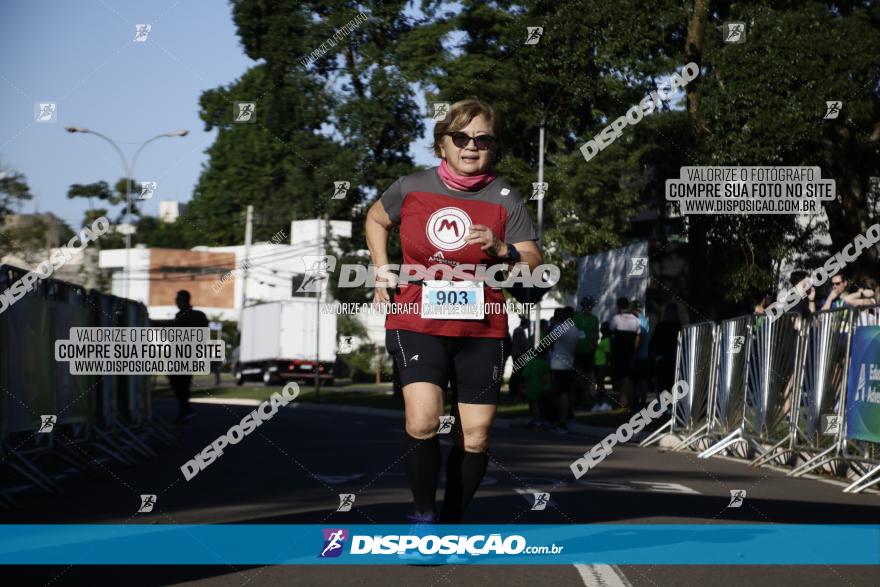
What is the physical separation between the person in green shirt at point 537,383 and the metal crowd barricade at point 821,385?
23.6 feet

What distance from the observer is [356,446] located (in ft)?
51.4

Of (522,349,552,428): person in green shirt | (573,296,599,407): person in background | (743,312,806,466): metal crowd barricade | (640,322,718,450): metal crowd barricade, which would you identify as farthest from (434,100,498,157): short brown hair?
(573,296,599,407): person in background

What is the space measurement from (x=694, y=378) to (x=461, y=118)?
39.0ft

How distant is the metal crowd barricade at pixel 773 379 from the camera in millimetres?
14086

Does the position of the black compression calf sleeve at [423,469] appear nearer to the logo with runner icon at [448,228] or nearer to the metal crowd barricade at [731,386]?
the logo with runner icon at [448,228]

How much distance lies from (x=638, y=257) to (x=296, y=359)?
28299 mm

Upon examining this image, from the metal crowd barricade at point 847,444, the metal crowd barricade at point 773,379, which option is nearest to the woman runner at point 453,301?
the metal crowd barricade at point 847,444

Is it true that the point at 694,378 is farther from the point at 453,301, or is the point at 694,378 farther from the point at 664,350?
the point at 453,301

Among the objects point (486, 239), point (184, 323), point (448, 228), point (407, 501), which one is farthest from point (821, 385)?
point (184, 323)

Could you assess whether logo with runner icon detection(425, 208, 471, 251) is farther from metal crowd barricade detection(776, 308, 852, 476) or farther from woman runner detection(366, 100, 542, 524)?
metal crowd barricade detection(776, 308, 852, 476)

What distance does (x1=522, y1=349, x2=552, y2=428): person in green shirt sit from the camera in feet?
68.3

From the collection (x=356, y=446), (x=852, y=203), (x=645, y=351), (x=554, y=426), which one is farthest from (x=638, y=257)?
(x=356, y=446)

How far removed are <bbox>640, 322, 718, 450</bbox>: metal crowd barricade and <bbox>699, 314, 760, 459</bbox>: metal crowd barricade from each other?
0.65 ft

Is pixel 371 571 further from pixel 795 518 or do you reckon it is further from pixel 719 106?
pixel 719 106
